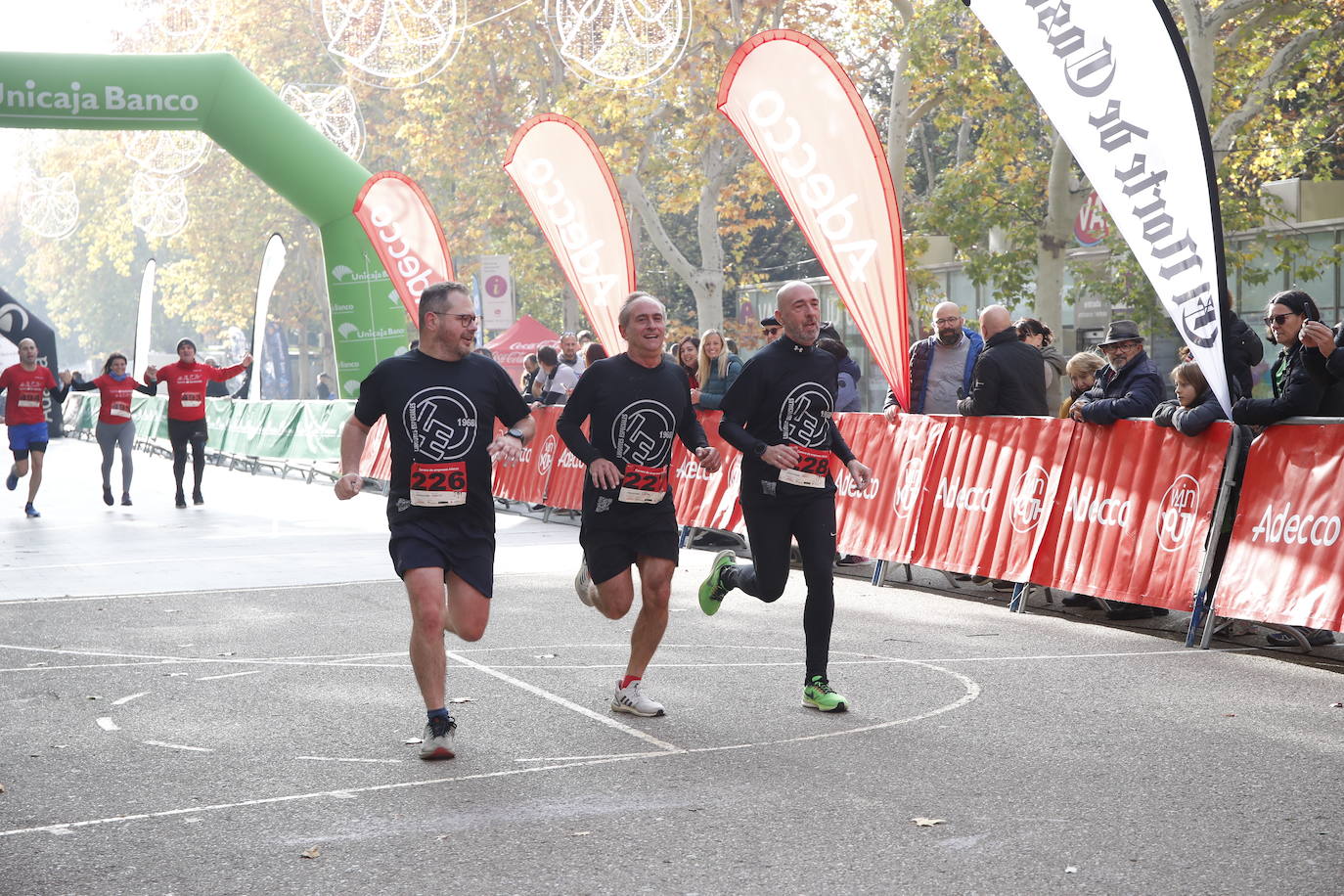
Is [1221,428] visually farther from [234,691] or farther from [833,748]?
[234,691]

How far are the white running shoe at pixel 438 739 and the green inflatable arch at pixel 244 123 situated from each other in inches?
664

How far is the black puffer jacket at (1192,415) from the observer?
9.06 meters

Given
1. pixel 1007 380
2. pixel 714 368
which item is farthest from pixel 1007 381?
pixel 714 368

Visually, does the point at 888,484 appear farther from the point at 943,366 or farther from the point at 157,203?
the point at 157,203

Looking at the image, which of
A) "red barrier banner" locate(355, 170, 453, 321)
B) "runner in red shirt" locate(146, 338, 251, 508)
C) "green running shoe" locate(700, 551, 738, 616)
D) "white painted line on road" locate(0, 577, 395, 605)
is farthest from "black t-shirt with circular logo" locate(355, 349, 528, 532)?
"red barrier banner" locate(355, 170, 453, 321)

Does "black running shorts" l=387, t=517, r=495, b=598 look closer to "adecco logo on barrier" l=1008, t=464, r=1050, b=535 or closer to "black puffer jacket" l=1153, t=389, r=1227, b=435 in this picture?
"black puffer jacket" l=1153, t=389, r=1227, b=435

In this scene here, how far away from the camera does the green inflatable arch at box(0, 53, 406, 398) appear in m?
20.6

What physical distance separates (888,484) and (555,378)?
6.84 m

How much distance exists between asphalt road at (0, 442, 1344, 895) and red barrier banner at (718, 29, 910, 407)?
290 cm

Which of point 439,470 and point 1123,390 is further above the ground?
point 1123,390

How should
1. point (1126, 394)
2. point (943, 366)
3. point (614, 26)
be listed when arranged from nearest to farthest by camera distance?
point (1126, 394), point (943, 366), point (614, 26)

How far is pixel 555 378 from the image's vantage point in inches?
706

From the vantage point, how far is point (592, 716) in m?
6.93

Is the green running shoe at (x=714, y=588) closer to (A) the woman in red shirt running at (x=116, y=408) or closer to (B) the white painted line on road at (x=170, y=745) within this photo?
(B) the white painted line on road at (x=170, y=745)
